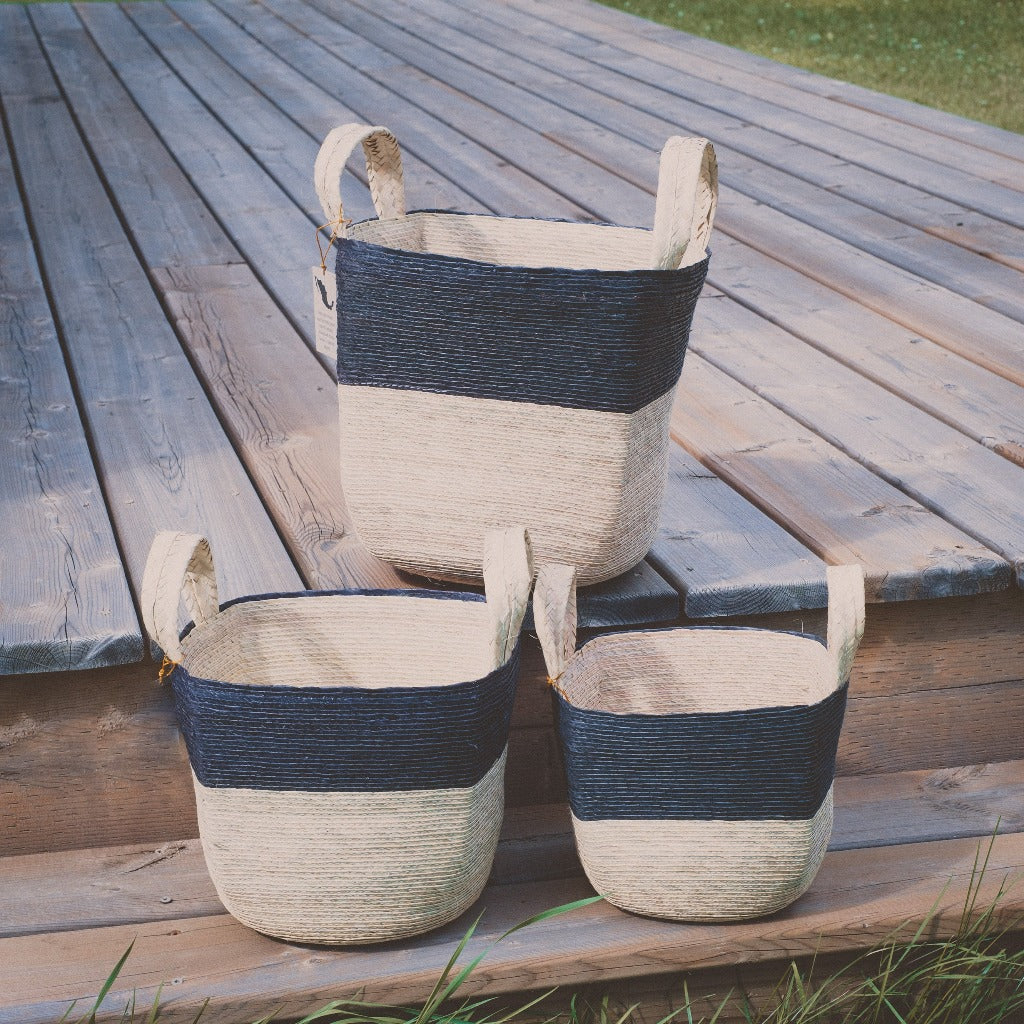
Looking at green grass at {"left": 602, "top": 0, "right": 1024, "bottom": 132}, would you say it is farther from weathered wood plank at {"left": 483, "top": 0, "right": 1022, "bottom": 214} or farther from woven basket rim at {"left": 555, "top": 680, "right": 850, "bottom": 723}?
woven basket rim at {"left": 555, "top": 680, "right": 850, "bottom": 723}

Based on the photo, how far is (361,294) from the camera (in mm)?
1371

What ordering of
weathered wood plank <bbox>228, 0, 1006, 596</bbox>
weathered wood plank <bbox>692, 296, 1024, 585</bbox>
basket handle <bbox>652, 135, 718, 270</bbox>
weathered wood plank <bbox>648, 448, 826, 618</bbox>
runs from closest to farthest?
basket handle <bbox>652, 135, 718, 270</bbox>, weathered wood plank <bbox>648, 448, 826, 618</bbox>, weathered wood plank <bbox>692, 296, 1024, 585</bbox>, weathered wood plank <bbox>228, 0, 1006, 596</bbox>

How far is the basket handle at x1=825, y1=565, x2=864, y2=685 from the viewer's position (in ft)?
4.11

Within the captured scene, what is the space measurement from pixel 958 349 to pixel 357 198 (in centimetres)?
139

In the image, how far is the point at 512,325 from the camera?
1.34 metres

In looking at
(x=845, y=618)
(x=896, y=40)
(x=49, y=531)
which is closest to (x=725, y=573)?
(x=845, y=618)

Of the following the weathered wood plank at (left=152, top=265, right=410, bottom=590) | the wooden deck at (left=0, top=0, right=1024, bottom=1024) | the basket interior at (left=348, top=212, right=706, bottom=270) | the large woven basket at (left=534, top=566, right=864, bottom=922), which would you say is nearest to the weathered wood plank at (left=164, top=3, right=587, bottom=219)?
the wooden deck at (left=0, top=0, right=1024, bottom=1024)

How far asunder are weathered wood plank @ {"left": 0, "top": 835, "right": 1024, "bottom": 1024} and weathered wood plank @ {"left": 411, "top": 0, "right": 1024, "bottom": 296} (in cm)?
136

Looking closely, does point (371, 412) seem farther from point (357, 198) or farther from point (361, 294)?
point (357, 198)

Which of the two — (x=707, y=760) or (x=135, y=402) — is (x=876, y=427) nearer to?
(x=707, y=760)

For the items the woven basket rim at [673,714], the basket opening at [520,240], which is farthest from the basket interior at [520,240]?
the woven basket rim at [673,714]

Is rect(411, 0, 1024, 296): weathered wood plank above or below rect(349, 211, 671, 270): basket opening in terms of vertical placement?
below

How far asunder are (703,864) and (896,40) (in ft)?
21.7

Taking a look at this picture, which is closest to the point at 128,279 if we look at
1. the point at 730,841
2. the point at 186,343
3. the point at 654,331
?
the point at 186,343
